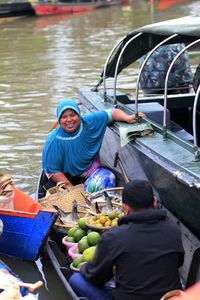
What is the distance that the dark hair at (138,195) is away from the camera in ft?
10.7

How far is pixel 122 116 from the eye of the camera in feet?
17.2

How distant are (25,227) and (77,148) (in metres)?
1.16

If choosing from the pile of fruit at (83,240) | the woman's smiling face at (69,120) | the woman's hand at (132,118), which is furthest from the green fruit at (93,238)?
the woman's smiling face at (69,120)

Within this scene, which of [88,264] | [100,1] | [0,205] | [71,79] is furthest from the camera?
[100,1]

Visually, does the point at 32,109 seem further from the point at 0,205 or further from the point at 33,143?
the point at 0,205

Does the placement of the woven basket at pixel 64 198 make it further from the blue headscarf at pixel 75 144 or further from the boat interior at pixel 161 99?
the boat interior at pixel 161 99

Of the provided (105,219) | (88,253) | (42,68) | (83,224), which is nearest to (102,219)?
(105,219)

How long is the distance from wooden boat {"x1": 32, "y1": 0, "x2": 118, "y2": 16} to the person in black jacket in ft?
95.7

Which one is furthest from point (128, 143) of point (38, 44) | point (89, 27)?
point (89, 27)

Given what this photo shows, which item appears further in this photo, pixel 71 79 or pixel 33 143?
pixel 71 79

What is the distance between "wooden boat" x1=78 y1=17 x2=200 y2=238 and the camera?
384 centimetres

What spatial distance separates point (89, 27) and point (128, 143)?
70.2 feet

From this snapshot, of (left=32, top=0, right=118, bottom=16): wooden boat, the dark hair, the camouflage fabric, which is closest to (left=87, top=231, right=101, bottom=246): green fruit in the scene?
the dark hair

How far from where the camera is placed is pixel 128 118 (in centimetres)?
516
